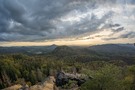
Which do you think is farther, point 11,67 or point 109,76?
point 11,67

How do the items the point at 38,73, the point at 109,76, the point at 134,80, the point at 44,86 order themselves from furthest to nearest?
the point at 38,73 < the point at 44,86 < the point at 134,80 < the point at 109,76

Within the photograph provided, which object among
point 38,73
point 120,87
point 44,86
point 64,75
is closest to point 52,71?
point 38,73

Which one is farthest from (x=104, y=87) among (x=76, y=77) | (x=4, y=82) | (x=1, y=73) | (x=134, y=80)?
(x=1, y=73)

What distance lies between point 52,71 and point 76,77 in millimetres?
81938

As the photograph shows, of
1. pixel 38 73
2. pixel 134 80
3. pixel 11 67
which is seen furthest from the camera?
pixel 11 67

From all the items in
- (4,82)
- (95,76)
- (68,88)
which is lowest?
(4,82)

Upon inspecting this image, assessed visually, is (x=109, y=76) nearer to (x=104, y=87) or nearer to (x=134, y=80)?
(x=104, y=87)

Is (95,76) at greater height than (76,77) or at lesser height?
greater

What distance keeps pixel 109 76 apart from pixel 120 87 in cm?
555

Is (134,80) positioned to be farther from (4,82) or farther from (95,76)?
(4,82)

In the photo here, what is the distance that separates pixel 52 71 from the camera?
628 ft

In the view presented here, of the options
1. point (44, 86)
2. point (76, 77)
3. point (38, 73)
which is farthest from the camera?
point (38, 73)

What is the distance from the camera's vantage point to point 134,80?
72.1 metres

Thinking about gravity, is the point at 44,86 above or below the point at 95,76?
→ below
